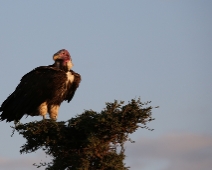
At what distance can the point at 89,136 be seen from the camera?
28.6ft

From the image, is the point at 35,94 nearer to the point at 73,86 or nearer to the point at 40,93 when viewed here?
the point at 40,93

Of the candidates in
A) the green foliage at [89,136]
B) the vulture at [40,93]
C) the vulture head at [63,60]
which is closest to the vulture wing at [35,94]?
the vulture at [40,93]

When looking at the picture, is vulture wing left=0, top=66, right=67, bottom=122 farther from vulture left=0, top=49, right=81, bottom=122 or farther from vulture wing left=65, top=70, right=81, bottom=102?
vulture wing left=65, top=70, right=81, bottom=102

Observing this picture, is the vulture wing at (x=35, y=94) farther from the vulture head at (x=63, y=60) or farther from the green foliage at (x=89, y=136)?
the green foliage at (x=89, y=136)

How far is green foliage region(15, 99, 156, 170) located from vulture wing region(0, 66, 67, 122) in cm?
238

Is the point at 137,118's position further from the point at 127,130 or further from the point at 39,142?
the point at 39,142

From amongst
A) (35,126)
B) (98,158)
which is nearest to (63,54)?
(35,126)

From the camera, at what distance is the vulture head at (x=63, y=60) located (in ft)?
40.3

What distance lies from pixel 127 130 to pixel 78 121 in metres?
0.79

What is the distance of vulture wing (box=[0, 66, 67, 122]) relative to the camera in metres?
11.7

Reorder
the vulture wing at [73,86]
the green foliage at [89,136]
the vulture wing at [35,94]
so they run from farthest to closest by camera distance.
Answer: the vulture wing at [73,86] → the vulture wing at [35,94] → the green foliage at [89,136]

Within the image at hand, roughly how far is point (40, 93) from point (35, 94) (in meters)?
0.12

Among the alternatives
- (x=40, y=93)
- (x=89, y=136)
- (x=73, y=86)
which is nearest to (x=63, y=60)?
(x=73, y=86)

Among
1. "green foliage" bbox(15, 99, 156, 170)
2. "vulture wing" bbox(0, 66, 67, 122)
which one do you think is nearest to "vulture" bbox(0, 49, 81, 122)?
"vulture wing" bbox(0, 66, 67, 122)
